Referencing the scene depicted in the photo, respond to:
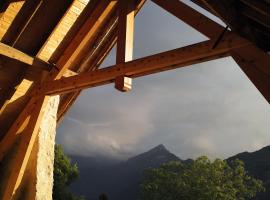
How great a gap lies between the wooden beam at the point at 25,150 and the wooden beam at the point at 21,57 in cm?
59

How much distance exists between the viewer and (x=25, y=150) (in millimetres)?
6602

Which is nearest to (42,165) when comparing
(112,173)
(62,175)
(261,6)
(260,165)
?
(261,6)

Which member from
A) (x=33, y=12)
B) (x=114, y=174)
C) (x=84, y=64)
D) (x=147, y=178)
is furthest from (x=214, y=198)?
(x=114, y=174)

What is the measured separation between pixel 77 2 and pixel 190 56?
2.89m

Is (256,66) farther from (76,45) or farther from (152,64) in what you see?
(76,45)

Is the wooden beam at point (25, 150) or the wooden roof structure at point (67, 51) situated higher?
the wooden roof structure at point (67, 51)

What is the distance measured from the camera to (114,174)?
6152 inches

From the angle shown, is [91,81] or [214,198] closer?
[91,81]

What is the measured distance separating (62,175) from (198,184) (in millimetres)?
12265

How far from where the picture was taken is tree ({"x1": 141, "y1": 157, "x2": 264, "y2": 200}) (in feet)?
95.9

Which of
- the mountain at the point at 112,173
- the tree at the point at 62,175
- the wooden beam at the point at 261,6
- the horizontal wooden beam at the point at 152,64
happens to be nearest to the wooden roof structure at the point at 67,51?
the horizontal wooden beam at the point at 152,64

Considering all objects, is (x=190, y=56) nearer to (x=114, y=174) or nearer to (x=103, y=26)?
(x=103, y=26)

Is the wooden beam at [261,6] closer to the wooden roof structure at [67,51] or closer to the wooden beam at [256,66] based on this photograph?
the wooden beam at [256,66]

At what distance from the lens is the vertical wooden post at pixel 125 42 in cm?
553
